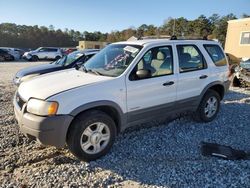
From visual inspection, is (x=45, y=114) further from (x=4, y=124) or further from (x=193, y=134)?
(x=193, y=134)

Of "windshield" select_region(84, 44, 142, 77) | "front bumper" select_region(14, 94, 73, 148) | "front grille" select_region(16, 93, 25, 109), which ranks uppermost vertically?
"windshield" select_region(84, 44, 142, 77)

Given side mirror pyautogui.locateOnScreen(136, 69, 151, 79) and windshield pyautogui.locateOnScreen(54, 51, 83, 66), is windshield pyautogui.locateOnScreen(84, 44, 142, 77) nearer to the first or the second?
side mirror pyautogui.locateOnScreen(136, 69, 151, 79)

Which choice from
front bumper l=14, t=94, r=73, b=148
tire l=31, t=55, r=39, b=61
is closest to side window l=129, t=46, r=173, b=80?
front bumper l=14, t=94, r=73, b=148

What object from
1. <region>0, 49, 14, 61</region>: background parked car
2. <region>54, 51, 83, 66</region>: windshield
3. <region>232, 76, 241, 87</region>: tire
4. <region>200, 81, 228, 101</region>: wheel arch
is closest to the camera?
<region>200, 81, 228, 101</region>: wheel arch

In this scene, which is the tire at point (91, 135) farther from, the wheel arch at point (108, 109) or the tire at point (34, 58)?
the tire at point (34, 58)

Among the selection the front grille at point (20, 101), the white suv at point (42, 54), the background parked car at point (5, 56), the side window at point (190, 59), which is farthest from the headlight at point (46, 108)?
the background parked car at point (5, 56)

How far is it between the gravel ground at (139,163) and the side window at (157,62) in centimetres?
128

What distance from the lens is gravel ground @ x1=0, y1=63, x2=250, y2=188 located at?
3348 mm

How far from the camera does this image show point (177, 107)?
4859 mm

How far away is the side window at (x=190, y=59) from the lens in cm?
479

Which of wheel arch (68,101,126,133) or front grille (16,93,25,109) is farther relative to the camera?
front grille (16,93,25,109)

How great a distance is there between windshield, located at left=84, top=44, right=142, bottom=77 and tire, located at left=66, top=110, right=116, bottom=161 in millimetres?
784

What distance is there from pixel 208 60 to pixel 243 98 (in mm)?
3478

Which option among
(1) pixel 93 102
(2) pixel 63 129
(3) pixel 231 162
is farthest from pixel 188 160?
(2) pixel 63 129
